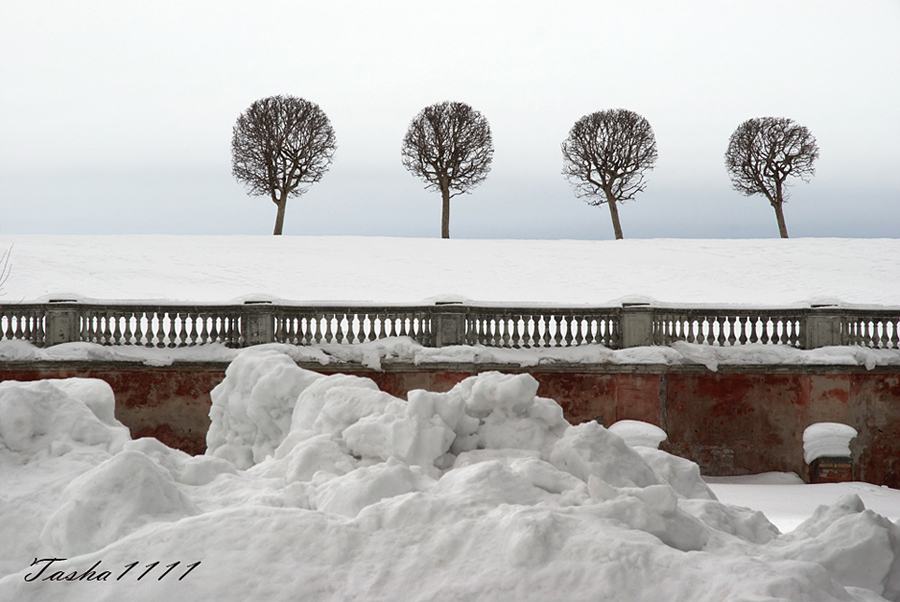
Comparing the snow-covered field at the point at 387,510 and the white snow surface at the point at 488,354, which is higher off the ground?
the white snow surface at the point at 488,354

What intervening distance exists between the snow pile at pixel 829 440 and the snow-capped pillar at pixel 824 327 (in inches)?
53.8

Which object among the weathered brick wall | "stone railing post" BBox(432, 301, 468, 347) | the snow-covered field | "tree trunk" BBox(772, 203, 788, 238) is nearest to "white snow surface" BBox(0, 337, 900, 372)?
the weathered brick wall

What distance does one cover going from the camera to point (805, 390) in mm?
11156

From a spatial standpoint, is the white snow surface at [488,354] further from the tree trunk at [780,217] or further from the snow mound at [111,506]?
the tree trunk at [780,217]

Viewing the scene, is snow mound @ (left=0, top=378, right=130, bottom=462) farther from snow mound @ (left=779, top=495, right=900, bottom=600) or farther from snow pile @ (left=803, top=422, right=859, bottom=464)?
snow pile @ (left=803, top=422, right=859, bottom=464)

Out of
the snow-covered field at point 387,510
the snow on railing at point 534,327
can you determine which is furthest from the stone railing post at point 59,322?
the snow on railing at point 534,327

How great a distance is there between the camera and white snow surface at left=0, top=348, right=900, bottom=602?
328 centimetres

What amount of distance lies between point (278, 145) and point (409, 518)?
35.9 meters

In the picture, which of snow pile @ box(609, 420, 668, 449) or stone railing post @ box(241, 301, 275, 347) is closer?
snow pile @ box(609, 420, 668, 449)

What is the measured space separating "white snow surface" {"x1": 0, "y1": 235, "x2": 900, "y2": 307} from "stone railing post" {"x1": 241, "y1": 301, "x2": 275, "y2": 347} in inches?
297

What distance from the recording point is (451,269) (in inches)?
1000

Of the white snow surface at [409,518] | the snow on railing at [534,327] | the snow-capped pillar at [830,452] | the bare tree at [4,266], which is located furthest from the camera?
the bare tree at [4,266]

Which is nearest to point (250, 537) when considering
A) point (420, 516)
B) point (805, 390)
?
point (420, 516)

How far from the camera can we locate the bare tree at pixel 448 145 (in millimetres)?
38375
